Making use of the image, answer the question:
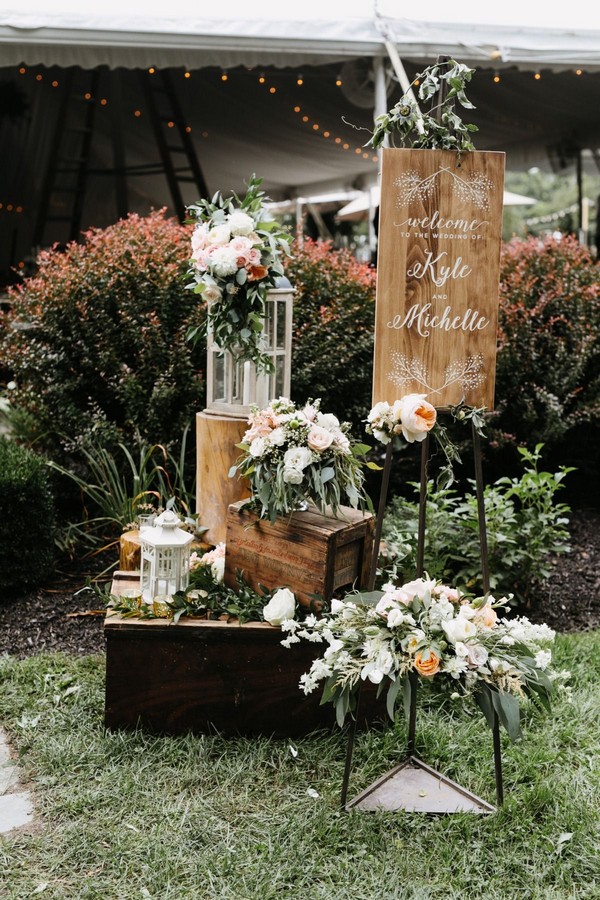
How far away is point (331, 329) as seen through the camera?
511cm

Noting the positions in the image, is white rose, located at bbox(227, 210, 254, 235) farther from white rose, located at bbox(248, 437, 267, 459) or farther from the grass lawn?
the grass lawn

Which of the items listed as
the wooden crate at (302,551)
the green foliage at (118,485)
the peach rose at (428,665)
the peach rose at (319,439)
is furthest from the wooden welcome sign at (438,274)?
the green foliage at (118,485)

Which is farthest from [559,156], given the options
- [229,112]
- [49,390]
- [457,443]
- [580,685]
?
[580,685]

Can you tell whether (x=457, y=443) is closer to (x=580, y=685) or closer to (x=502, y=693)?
(x=580, y=685)

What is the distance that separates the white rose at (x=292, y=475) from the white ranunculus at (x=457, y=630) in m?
0.76

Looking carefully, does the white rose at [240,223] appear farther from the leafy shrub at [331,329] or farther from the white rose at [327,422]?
the leafy shrub at [331,329]

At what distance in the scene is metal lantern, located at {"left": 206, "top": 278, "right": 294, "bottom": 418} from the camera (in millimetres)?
3844

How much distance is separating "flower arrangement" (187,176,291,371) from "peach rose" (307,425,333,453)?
729mm

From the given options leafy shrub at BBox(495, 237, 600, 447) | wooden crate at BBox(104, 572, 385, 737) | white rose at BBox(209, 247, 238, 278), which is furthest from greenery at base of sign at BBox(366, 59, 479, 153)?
leafy shrub at BBox(495, 237, 600, 447)

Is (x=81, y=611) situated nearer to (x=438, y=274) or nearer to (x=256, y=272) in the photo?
(x=256, y=272)

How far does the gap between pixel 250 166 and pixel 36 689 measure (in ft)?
31.0

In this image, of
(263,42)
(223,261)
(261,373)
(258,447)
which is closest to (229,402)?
(261,373)

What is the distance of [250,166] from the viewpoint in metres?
11.6

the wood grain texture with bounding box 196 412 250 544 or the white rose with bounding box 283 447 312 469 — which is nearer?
the white rose with bounding box 283 447 312 469
